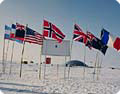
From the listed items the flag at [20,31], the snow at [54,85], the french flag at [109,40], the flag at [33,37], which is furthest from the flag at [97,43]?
the flag at [20,31]

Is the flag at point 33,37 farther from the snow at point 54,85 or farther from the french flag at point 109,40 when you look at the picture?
the french flag at point 109,40

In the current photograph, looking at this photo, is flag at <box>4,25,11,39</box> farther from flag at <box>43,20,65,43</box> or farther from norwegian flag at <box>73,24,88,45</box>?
norwegian flag at <box>73,24,88,45</box>

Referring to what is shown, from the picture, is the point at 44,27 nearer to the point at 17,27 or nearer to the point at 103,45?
the point at 17,27

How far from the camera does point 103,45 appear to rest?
19.3 meters

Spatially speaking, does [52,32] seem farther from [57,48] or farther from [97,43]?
[97,43]

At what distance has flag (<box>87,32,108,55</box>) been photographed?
63.6 feet

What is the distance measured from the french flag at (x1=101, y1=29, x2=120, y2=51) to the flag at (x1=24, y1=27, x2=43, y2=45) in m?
5.01

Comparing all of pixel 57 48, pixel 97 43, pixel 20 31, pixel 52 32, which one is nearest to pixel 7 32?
pixel 20 31

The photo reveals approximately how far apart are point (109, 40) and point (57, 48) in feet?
13.8

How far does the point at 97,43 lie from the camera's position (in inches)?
769

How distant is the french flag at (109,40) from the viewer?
18.5 metres

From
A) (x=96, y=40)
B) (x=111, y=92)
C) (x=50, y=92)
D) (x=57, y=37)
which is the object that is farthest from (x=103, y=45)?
(x=50, y=92)

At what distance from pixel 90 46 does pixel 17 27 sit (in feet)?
21.0

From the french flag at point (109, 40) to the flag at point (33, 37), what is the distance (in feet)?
16.4
